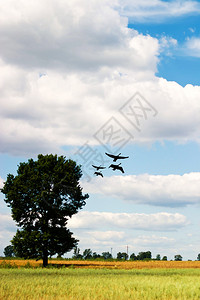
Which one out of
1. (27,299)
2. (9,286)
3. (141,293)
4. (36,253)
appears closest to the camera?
(27,299)

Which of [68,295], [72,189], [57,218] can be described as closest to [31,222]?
[57,218]

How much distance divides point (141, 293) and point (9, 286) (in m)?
7.28

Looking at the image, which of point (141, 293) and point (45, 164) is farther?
point (45, 164)

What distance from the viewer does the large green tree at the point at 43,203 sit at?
50625 millimetres

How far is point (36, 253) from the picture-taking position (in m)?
50.9

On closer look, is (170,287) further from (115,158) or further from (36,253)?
(36,253)

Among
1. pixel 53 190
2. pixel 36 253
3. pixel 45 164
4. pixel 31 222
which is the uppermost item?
pixel 45 164

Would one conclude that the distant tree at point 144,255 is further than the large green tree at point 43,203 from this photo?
Yes

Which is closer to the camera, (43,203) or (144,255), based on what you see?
(43,203)

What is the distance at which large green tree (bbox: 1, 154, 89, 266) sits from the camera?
1993 inches

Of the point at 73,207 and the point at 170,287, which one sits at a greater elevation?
the point at 73,207

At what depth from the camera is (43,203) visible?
167 ft

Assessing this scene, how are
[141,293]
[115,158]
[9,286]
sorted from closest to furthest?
[141,293] < [9,286] < [115,158]

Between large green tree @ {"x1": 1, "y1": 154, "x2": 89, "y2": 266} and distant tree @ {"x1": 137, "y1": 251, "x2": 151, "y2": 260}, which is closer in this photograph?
large green tree @ {"x1": 1, "y1": 154, "x2": 89, "y2": 266}
